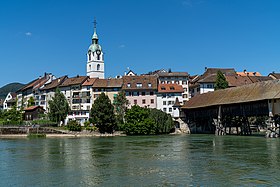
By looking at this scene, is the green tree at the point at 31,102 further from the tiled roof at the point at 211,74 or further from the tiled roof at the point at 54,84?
the tiled roof at the point at 211,74

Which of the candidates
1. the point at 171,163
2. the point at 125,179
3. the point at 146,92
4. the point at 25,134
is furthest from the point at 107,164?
the point at 146,92

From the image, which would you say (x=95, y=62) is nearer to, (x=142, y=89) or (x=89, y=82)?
(x=89, y=82)

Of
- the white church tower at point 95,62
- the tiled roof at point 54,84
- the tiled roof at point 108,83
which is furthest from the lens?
the white church tower at point 95,62

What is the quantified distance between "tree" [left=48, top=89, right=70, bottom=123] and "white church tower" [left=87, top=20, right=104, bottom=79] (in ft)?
65.9

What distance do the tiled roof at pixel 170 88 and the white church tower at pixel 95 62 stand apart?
20.4 metres

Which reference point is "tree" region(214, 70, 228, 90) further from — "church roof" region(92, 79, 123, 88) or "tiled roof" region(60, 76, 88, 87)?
"tiled roof" region(60, 76, 88, 87)

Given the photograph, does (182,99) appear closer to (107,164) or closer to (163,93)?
(163,93)

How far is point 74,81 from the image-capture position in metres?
78.4

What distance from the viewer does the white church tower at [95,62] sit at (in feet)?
289

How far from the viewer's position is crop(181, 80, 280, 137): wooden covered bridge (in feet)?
145

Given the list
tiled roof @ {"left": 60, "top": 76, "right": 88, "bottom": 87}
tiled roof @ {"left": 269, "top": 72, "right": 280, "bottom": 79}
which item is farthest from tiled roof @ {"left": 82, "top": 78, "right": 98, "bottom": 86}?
tiled roof @ {"left": 269, "top": 72, "right": 280, "bottom": 79}

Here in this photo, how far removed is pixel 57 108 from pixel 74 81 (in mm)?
11978

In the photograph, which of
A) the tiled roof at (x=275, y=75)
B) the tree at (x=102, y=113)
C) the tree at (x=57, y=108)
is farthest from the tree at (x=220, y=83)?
the tree at (x=57, y=108)

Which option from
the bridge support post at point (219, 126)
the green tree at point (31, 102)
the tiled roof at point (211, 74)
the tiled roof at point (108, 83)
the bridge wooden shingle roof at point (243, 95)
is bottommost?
the bridge support post at point (219, 126)
